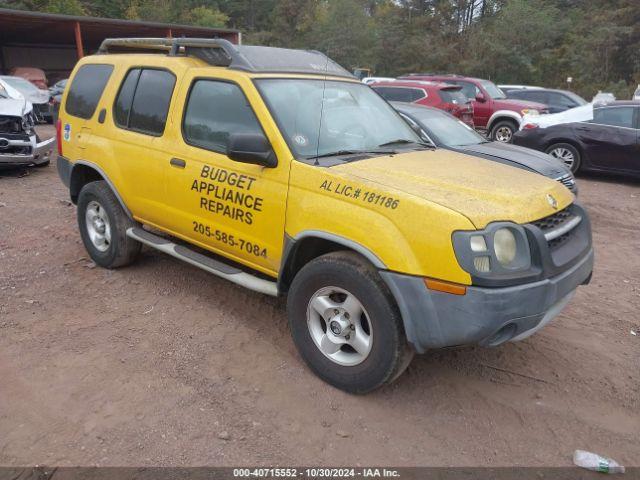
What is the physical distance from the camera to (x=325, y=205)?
3195 millimetres

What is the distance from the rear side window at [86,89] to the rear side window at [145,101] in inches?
13.3

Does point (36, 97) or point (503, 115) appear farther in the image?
point (36, 97)

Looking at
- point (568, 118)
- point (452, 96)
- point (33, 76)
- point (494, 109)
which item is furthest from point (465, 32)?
point (568, 118)

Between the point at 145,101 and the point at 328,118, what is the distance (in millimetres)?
1649

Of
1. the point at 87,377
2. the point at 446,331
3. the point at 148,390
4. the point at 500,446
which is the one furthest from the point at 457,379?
the point at 87,377

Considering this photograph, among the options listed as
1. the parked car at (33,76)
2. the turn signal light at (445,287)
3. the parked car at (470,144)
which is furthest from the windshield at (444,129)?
the parked car at (33,76)

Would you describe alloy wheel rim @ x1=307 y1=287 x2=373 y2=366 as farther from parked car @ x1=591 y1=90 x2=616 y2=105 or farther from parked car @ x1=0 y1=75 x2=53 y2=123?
parked car @ x1=0 y1=75 x2=53 y2=123

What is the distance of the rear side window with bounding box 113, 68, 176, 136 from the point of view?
4309 millimetres

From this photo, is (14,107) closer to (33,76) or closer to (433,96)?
(433,96)

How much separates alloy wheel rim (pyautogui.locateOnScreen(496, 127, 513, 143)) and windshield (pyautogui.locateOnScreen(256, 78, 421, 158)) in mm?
10292

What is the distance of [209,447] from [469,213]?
1.83 metres

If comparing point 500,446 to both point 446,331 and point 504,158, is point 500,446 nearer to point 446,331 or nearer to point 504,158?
point 446,331

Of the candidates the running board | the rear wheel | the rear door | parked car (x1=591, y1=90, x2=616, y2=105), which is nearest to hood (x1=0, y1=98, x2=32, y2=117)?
the running board

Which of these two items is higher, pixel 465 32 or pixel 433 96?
pixel 465 32
